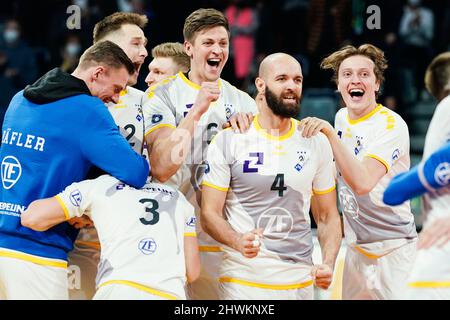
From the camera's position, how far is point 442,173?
4.05 m

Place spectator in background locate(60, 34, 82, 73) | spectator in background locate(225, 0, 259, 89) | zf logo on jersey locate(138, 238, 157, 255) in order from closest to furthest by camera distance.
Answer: zf logo on jersey locate(138, 238, 157, 255) < spectator in background locate(60, 34, 82, 73) < spectator in background locate(225, 0, 259, 89)

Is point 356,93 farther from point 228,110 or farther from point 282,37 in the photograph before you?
point 282,37

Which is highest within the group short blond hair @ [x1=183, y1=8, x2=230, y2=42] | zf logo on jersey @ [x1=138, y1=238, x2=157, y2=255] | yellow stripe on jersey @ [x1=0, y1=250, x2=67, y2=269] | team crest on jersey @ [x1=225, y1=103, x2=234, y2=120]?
short blond hair @ [x1=183, y1=8, x2=230, y2=42]

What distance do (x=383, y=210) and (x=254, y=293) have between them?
1.28 m

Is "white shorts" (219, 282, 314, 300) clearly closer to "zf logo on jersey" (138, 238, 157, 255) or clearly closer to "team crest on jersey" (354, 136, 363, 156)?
"zf logo on jersey" (138, 238, 157, 255)

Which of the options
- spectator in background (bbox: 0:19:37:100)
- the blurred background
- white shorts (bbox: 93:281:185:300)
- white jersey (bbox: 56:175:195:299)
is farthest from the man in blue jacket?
spectator in background (bbox: 0:19:37:100)

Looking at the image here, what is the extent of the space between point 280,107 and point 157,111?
34.4 inches

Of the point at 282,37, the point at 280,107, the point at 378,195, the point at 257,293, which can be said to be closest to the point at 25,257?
the point at 257,293

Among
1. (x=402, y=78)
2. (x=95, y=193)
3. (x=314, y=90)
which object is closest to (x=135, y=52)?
(x=95, y=193)

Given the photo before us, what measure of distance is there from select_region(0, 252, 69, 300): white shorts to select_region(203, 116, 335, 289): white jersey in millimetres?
1067

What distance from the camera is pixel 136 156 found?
4754 mm

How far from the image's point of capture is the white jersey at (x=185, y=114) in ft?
18.3

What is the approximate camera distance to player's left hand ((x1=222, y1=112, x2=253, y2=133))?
5.21 meters

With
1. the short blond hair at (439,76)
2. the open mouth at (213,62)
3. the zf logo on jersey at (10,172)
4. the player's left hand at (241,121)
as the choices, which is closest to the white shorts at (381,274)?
the short blond hair at (439,76)
